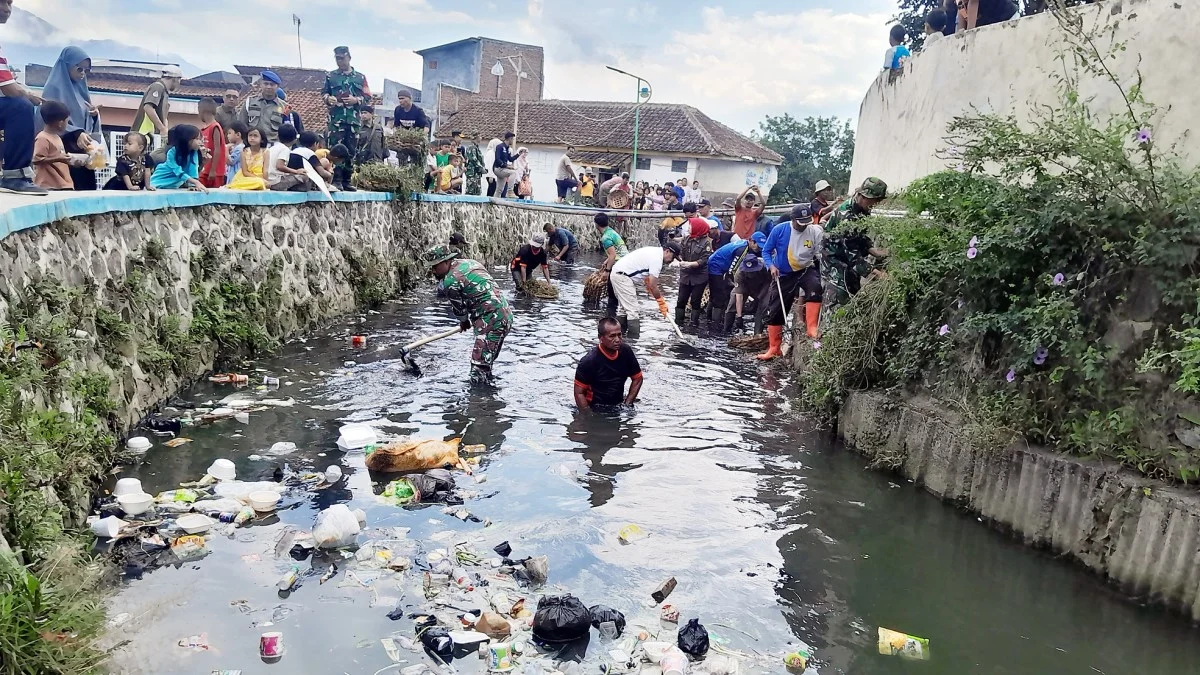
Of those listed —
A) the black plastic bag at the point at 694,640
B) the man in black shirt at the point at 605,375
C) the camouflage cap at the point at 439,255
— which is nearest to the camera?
the black plastic bag at the point at 694,640

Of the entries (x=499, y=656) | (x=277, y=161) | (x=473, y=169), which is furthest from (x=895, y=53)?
(x=473, y=169)

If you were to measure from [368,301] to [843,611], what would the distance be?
405 inches

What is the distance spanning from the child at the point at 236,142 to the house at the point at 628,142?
27.5 metres

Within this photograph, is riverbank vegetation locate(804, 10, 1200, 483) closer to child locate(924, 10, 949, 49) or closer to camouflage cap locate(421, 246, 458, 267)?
child locate(924, 10, 949, 49)

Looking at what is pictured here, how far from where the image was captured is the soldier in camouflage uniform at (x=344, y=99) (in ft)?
48.9

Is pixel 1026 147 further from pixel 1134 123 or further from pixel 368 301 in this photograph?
pixel 368 301

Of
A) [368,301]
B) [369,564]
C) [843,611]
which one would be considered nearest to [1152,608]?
[843,611]

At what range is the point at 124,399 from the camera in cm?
648

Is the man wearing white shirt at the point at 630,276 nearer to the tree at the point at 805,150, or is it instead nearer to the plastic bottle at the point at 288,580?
the plastic bottle at the point at 288,580

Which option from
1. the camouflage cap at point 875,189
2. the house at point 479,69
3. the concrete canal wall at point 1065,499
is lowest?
the concrete canal wall at point 1065,499

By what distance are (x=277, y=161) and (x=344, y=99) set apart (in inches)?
129

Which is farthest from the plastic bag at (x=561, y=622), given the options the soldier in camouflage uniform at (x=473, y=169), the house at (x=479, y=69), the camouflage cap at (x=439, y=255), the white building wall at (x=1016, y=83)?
the house at (x=479, y=69)

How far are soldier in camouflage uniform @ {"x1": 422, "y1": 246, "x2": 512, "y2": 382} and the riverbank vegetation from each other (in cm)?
412

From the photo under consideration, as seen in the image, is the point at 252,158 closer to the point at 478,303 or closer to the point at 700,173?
the point at 478,303
